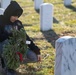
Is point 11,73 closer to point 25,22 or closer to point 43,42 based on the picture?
point 43,42

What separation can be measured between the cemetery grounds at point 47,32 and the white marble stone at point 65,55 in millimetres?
786

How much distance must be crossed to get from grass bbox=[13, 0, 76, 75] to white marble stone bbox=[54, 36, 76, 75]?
0.79 m

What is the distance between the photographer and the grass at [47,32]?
5.21 m

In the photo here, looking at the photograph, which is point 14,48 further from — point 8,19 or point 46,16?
point 46,16

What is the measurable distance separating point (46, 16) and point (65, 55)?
142 inches

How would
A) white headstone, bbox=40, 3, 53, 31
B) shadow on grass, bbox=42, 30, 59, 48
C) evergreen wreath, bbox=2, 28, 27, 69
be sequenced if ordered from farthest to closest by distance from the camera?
1. white headstone, bbox=40, 3, 53, 31
2. shadow on grass, bbox=42, 30, 59, 48
3. evergreen wreath, bbox=2, 28, 27, 69

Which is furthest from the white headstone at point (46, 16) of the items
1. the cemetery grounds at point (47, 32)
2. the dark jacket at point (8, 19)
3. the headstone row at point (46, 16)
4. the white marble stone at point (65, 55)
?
the white marble stone at point (65, 55)

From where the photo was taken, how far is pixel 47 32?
7.66 meters

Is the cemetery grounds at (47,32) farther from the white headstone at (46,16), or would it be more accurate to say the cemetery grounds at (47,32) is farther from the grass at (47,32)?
→ the white headstone at (46,16)

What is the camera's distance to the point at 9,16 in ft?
15.1

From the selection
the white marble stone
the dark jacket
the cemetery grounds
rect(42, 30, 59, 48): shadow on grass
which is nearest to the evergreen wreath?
the dark jacket

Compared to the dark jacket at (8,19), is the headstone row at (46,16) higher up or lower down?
lower down

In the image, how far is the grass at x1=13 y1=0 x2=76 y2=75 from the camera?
5.21 m

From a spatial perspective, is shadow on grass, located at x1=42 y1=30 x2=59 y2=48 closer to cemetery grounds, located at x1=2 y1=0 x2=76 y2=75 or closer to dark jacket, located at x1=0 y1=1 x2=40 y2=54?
cemetery grounds, located at x1=2 y1=0 x2=76 y2=75
